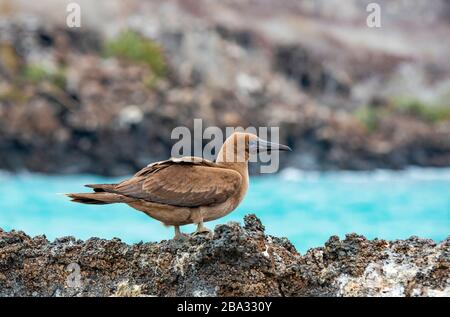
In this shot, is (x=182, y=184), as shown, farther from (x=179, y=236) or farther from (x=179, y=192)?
(x=179, y=236)

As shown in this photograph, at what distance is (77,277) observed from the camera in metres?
5.76

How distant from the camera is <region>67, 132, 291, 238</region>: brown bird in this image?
21.7 ft

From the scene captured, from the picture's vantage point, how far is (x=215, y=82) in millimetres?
53688

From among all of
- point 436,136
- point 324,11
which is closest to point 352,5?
point 324,11

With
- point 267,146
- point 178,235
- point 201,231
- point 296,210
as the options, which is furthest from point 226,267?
point 296,210

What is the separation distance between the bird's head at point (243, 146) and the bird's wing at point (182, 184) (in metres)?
0.25

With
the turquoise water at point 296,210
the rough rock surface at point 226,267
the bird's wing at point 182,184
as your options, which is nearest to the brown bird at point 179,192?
the bird's wing at point 182,184

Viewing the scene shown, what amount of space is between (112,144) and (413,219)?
1932 centimetres

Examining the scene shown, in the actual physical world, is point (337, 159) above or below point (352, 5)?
below

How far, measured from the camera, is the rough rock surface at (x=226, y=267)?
5.43 metres

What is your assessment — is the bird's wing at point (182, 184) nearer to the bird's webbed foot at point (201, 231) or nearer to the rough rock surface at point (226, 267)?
the bird's webbed foot at point (201, 231)

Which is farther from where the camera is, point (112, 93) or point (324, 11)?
point (324, 11)

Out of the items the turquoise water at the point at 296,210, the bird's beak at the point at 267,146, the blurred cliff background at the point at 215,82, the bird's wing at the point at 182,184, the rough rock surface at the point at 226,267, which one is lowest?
the rough rock surface at the point at 226,267

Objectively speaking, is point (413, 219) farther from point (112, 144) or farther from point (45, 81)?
point (45, 81)
